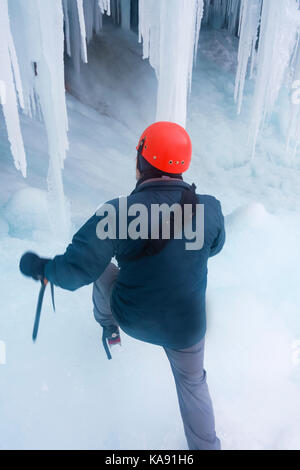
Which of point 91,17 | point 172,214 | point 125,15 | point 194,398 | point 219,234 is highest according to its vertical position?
point 172,214

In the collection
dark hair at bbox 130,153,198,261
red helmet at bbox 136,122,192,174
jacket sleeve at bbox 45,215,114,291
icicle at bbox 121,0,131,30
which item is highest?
red helmet at bbox 136,122,192,174

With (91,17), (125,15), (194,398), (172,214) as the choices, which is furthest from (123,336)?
(125,15)

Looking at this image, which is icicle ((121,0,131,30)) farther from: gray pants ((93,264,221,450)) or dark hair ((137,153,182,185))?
gray pants ((93,264,221,450))

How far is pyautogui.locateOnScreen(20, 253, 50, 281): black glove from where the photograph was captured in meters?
1.06

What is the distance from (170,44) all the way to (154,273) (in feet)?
4.42

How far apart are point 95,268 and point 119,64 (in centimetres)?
462

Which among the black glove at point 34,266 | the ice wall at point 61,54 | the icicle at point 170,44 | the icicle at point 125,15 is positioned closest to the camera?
the black glove at point 34,266

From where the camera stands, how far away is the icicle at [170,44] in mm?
1695

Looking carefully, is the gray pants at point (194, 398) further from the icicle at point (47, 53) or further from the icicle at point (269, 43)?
the icicle at point (269, 43)

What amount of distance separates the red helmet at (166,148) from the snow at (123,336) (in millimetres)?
927

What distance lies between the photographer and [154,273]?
0.99 meters

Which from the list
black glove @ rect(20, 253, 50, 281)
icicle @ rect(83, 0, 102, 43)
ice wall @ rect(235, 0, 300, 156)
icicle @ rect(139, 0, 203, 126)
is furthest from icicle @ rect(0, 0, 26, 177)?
icicle @ rect(83, 0, 102, 43)

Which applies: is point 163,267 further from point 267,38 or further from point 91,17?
point 91,17

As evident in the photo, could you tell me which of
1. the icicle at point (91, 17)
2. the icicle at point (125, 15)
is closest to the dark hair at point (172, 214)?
the icicle at point (91, 17)
